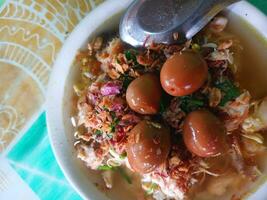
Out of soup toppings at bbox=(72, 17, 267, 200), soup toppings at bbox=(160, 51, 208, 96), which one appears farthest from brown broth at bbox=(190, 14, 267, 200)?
soup toppings at bbox=(160, 51, 208, 96)

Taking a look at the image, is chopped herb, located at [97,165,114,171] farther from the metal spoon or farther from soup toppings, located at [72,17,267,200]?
the metal spoon

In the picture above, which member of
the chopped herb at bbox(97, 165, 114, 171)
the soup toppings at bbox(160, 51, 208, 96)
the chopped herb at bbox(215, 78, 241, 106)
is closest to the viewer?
the soup toppings at bbox(160, 51, 208, 96)

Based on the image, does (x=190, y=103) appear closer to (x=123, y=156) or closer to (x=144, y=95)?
(x=144, y=95)

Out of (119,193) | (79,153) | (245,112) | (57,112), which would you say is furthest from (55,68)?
(245,112)

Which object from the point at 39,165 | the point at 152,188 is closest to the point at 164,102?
the point at 152,188

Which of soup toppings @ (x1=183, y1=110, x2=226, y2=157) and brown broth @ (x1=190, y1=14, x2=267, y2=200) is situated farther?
brown broth @ (x1=190, y1=14, x2=267, y2=200)

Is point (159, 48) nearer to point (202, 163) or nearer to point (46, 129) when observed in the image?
point (202, 163)

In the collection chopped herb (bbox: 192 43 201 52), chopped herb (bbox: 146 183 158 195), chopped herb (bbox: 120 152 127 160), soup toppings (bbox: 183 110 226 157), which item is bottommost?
chopped herb (bbox: 146 183 158 195)

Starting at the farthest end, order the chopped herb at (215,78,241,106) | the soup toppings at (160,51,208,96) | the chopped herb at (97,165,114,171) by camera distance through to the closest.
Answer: the chopped herb at (97,165,114,171), the chopped herb at (215,78,241,106), the soup toppings at (160,51,208,96)
